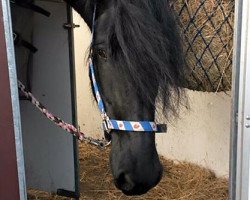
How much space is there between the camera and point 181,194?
2.53m

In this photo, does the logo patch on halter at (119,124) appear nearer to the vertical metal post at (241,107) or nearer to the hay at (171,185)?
the vertical metal post at (241,107)

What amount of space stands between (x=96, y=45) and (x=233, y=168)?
0.65m

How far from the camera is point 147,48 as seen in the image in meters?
1.23

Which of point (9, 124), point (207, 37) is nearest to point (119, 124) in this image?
point (9, 124)

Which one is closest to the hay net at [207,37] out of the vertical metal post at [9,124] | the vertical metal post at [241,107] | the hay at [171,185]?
the vertical metal post at [241,107]

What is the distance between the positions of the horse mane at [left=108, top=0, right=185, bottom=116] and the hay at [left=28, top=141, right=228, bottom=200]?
4.36ft

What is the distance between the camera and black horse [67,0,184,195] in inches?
49.0

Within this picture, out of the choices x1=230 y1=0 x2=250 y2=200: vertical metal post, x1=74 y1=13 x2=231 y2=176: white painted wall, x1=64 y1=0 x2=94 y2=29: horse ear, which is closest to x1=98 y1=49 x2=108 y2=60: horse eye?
x1=64 y1=0 x2=94 y2=29: horse ear

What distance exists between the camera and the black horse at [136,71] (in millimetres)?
1244

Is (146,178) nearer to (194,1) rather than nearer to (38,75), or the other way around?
(194,1)

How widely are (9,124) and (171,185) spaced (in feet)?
5.91

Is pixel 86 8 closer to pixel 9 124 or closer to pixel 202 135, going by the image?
pixel 9 124

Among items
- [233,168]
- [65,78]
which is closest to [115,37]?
[233,168]

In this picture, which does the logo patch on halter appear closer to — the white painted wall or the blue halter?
the blue halter
